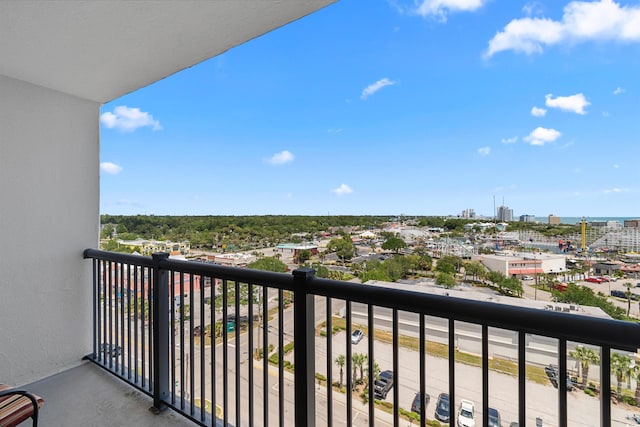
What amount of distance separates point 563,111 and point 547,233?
0.72 meters

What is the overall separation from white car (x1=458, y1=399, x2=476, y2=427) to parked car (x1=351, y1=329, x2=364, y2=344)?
17.1 inches

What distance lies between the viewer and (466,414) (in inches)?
45.3

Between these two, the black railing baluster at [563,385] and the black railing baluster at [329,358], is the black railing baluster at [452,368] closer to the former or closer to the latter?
the black railing baluster at [563,385]

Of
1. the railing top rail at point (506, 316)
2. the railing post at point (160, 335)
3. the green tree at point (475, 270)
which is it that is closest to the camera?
the railing top rail at point (506, 316)

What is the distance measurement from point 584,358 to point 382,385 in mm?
725

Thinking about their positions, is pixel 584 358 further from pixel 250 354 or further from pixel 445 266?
pixel 250 354

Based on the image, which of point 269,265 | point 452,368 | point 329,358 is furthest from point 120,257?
point 452,368

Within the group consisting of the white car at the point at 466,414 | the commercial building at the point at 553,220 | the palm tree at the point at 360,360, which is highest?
the commercial building at the point at 553,220

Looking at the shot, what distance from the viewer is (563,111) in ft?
5.49

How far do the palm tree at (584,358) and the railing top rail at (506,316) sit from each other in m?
0.10

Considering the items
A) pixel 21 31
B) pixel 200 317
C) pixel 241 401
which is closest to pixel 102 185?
pixel 21 31

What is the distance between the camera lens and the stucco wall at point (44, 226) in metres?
2.21

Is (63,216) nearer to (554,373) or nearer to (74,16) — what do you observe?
(74,16)

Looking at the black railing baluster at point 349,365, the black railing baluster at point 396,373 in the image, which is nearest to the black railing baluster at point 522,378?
the black railing baluster at point 396,373
